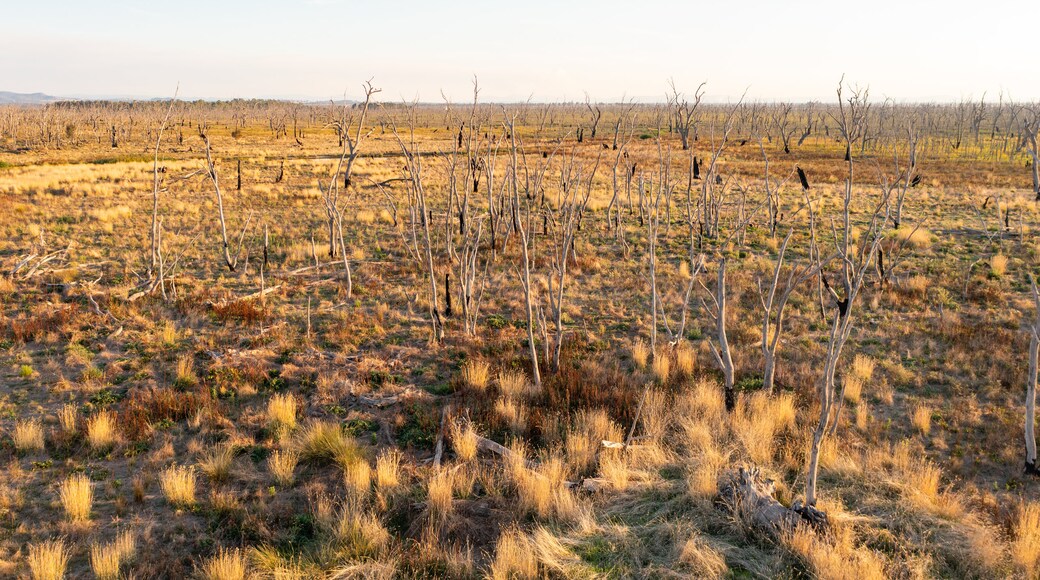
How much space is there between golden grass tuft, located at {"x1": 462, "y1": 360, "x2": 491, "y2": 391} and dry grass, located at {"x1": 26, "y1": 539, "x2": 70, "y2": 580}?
4656 mm

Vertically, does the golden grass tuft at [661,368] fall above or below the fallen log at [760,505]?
above

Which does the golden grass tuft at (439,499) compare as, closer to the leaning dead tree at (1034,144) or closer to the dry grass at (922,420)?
the dry grass at (922,420)

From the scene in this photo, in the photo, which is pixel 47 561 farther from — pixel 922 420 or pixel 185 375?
pixel 922 420

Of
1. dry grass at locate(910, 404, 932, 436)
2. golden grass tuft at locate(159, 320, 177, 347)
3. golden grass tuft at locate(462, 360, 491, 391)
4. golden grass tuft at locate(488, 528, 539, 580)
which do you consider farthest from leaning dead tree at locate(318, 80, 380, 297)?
dry grass at locate(910, 404, 932, 436)

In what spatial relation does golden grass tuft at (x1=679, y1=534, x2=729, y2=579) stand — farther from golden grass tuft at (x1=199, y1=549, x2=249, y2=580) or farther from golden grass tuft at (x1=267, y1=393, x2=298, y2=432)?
golden grass tuft at (x1=267, y1=393, x2=298, y2=432)

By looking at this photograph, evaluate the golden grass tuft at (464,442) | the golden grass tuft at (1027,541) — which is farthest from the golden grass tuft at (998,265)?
the golden grass tuft at (464,442)

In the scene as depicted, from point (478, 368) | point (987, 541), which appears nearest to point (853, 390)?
point (987, 541)

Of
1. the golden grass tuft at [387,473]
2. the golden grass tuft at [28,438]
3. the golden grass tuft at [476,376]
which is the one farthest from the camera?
the golden grass tuft at [476,376]

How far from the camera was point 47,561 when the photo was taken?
14.7 ft

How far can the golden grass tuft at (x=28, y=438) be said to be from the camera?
647cm

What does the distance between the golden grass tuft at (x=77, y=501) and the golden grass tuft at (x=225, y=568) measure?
1521 millimetres

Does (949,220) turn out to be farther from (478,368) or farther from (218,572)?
(218,572)

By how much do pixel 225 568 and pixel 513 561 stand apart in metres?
2.18

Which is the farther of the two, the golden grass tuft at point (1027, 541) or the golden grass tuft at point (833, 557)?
the golden grass tuft at point (1027, 541)
